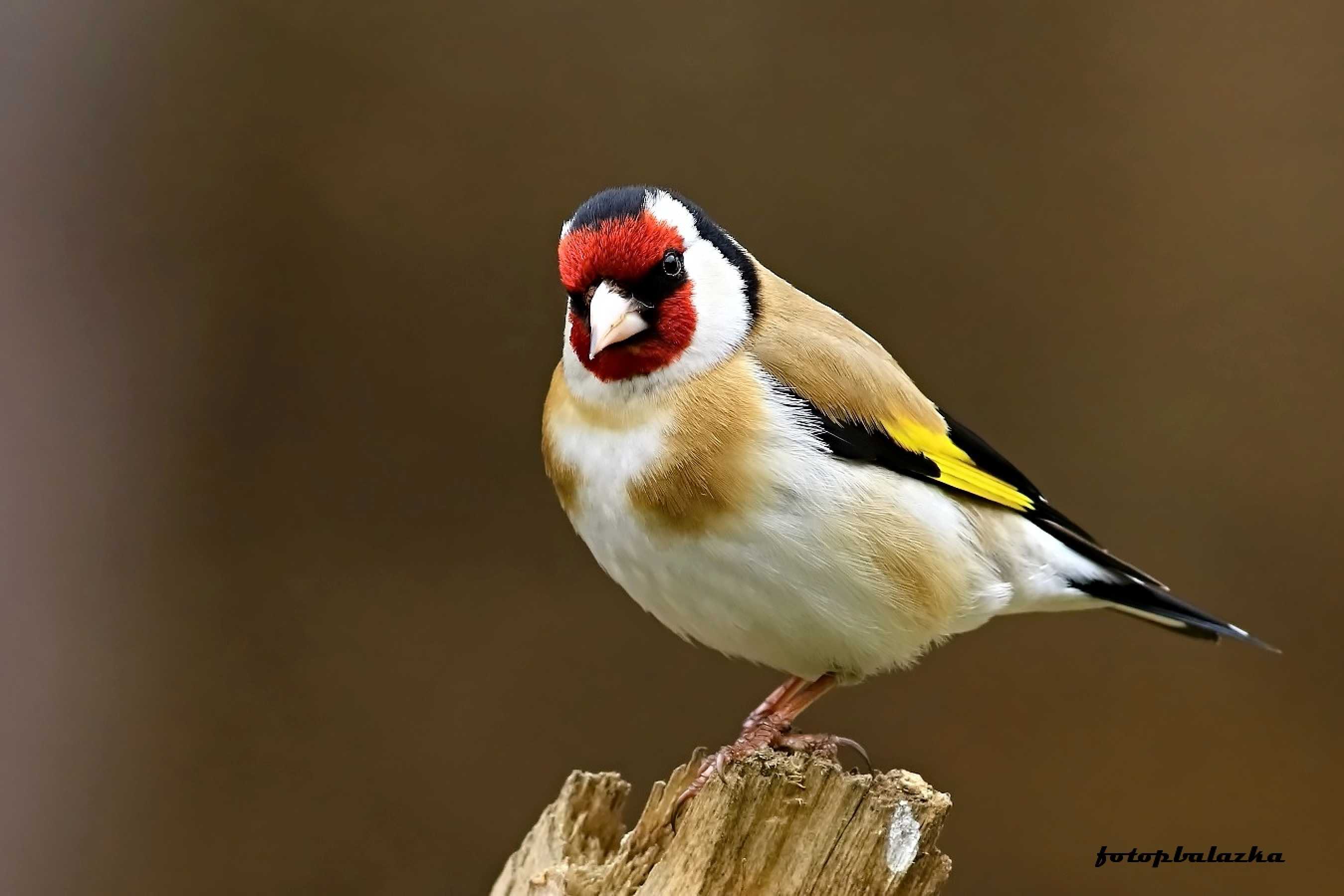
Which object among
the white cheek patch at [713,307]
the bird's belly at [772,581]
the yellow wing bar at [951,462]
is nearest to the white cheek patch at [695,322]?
the white cheek patch at [713,307]

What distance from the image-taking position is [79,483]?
448 centimetres

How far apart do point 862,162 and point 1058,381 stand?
0.92 m

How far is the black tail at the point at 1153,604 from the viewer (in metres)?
2.96

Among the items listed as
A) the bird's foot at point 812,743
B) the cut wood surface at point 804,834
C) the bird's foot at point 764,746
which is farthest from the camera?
the bird's foot at point 812,743

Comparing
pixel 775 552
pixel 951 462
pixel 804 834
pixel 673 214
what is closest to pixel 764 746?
pixel 804 834

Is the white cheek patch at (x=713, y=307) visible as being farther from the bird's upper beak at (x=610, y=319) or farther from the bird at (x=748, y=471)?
the bird's upper beak at (x=610, y=319)

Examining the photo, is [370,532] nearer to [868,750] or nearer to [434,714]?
[434,714]

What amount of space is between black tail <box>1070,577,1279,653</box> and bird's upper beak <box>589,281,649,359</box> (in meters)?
1.11

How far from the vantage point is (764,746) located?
246 cm

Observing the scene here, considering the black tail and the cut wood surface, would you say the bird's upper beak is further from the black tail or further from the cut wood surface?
the black tail

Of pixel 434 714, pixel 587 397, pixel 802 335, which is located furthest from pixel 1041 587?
pixel 434 714

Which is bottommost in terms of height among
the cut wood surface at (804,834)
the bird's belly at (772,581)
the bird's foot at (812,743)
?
the cut wood surface at (804,834)

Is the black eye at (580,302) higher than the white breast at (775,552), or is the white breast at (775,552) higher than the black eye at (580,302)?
the black eye at (580,302)

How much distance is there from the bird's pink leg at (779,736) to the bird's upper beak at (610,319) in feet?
2.32
